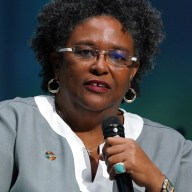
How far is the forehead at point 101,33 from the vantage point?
2.22 m

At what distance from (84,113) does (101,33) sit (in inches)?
13.1

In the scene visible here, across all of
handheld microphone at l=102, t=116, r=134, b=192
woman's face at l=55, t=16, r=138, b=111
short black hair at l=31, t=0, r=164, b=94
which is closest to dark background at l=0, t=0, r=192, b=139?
short black hair at l=31, t=0, r=164, b=94

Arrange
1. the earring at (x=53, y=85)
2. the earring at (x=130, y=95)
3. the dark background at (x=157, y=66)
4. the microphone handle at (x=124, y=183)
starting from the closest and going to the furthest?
the microphone handle at (x=124, y=183), the earring at (x=53, y=85), the earring at (x=130, y=95), the dark background at (x=157, y=66)

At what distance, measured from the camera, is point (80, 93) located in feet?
7.23

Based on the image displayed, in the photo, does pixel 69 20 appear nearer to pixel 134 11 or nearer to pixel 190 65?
pixel 134 11

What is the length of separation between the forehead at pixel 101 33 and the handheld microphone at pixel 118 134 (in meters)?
0.46

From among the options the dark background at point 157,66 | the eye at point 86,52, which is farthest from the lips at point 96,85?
the dark background at point 157,66

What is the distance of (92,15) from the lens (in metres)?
2.31

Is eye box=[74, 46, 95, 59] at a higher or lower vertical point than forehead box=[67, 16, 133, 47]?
lower

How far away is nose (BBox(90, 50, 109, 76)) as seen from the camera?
2150 millimetres

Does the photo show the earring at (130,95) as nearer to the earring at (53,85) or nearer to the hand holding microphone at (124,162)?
the earring at (53,85)

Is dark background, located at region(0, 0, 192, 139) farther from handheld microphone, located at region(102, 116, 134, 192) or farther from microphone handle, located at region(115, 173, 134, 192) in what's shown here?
microphone handle, located at region(115, 173, 134, 192)

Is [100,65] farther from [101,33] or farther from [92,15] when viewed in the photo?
[92,15]

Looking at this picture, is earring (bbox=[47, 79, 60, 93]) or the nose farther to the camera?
earring (bbox=[47, 79, 60, 93])
